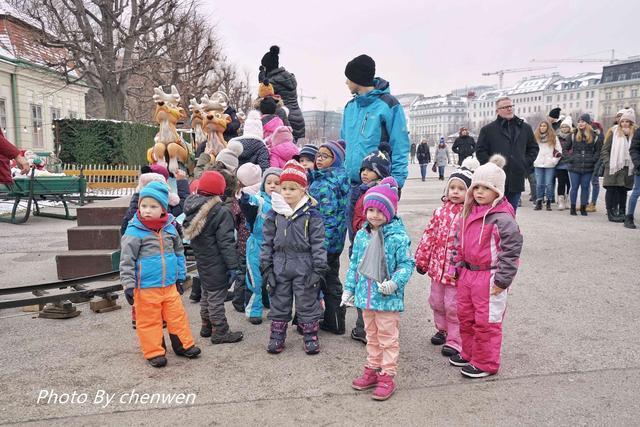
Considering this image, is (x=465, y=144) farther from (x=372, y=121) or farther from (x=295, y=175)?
(x=295, y=175)

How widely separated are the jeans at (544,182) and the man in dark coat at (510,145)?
5.61 m

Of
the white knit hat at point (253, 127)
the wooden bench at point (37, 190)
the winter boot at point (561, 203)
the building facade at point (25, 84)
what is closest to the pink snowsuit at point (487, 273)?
the white knit hat at point (253, 127)

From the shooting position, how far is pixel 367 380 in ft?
11.6

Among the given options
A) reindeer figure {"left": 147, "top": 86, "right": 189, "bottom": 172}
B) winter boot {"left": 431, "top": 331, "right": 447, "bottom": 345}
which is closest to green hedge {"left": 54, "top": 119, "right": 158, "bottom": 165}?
reindeer figure {"left": 147, "top": 86, "right": 189, "bottom": 172}

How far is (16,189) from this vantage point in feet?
37.8

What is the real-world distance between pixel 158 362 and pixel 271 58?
5110 mm

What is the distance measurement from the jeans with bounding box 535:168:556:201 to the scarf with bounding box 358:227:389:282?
918 cm

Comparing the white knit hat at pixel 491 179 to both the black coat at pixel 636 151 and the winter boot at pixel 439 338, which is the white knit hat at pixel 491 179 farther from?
the black coat at pixel 636 151

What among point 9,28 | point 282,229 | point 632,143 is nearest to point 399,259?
point 282,229

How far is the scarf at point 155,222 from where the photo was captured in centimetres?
401

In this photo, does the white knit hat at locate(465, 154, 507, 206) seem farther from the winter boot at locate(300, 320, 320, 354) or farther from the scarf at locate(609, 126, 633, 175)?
the scarf at locate(609, 126, 633, 175)

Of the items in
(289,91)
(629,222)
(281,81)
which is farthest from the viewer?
(629,222)

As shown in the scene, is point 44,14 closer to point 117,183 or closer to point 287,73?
point 117,183

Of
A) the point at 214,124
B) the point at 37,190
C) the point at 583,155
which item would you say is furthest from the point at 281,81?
the point at 37,190
